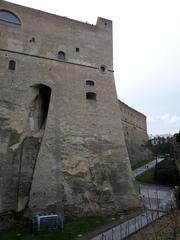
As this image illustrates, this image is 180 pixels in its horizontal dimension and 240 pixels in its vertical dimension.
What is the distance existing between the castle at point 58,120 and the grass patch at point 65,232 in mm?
532

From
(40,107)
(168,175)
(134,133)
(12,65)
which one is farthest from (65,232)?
(134,133)

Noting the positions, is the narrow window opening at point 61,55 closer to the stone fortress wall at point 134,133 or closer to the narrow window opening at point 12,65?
the narrow window opening at point 12,65

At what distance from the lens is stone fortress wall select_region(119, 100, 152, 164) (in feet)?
78.5

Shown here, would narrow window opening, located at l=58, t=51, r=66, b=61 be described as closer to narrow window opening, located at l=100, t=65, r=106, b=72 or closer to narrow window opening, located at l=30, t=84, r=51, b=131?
narrow window opening, located at l=30, t=84, r=51, b=131

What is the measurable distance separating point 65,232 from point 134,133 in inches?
772

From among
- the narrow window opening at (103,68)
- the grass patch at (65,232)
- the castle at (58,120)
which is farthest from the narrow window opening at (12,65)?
the grass patch at (65,232)

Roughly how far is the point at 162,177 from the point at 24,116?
10515mm

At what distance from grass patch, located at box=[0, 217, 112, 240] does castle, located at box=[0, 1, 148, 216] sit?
532 millimetres

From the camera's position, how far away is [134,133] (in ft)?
86.5

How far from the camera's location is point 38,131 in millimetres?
10211

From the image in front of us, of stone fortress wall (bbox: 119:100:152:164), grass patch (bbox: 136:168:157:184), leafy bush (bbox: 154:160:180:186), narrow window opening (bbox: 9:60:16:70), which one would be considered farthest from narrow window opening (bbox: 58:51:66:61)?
stone fortress wall (bbox: 119:100:152:164)

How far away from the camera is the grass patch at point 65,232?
24.2 ft

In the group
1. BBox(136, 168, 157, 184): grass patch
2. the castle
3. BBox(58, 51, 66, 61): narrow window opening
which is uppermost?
BBox(58, 51, 66, 61): narrow window opening

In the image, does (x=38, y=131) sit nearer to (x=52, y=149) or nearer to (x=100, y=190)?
(x=52, y=149)
